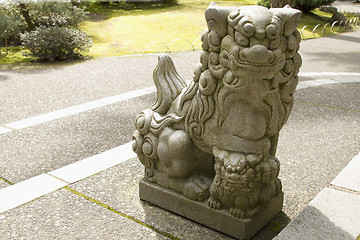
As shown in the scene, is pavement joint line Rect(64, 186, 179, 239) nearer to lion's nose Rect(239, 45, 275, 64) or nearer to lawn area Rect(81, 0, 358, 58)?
lion's nose Rect(239, 45, 275, 64)

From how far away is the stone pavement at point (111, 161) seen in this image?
121 inches

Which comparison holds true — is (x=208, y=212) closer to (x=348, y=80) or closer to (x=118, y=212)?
(x=118, y=212)

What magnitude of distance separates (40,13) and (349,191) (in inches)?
424

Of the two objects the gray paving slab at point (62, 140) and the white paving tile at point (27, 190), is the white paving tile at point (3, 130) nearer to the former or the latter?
the gray paving slab at point (62, 140)

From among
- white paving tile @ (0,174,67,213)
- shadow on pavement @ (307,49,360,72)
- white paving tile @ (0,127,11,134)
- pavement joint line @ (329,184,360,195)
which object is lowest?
shadow on pavement @ (307,49,360,72)

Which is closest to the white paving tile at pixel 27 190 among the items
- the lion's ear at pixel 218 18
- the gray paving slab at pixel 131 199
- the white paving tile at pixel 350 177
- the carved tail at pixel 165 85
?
the gray paving slab at pixel 131 199

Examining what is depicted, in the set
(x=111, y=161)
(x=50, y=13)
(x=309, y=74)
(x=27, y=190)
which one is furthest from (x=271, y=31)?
(x=50, y=13)

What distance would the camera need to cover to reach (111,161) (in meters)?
4.27

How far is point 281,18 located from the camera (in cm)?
250

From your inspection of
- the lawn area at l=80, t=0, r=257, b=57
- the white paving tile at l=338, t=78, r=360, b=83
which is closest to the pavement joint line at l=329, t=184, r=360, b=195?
the white paving tile at l=338, t=78, r=360, b=83

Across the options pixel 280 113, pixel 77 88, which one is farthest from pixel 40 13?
pixel 280 113

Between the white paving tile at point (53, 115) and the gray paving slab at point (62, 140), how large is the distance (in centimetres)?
14

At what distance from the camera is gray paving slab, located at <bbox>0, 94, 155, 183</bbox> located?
4211 mm

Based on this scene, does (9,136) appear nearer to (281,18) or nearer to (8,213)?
(8,213)
